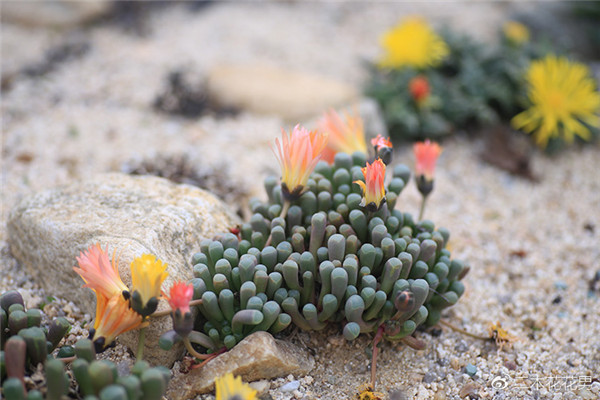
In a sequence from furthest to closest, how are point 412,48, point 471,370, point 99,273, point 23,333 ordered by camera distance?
point 412,48, point 471,370, point 99,273, point 23,333

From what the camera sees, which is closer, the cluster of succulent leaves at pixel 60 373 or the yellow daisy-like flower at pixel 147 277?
the cluster of succulent leaves at pixel 60 373

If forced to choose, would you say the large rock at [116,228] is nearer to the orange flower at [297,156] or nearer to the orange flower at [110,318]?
the orange flower at [110,318]

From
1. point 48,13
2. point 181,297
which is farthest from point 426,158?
point 48,13

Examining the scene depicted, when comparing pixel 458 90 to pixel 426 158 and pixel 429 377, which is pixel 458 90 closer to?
pixel 426 158

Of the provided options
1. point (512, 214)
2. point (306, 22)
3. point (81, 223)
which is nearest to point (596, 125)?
point (512, 214)

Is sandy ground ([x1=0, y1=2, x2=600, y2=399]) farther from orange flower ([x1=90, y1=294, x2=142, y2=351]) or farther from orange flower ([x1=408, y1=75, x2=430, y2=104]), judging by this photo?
orange flower ([x1=90, y1=294, x2=142, y2=351])

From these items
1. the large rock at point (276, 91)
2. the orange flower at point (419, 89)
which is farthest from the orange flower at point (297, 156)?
the orange flower at point (419, 89)

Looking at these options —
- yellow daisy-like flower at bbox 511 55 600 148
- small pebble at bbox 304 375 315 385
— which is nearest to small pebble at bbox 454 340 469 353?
small pebble at bbox 304 375 315 385
